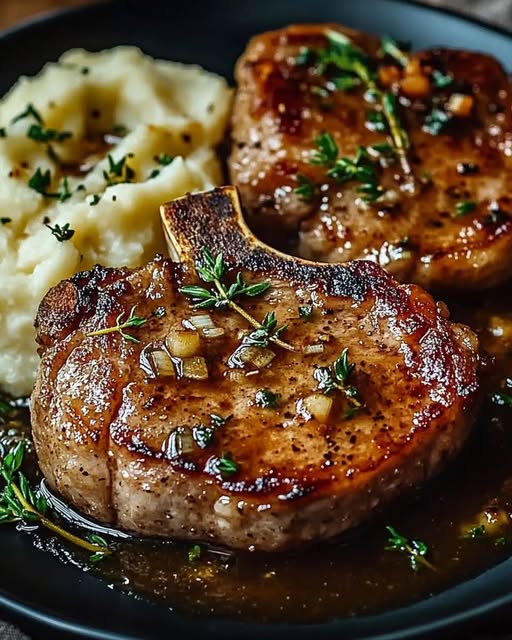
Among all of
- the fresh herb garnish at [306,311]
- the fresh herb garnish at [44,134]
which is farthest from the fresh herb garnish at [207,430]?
the fresh herb garnish at [44,134]

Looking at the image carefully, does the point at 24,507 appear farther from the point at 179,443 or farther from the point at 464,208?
the point at 464,208

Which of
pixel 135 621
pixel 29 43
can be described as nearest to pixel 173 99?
pixel 29 43

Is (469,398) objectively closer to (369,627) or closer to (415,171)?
(369,627)

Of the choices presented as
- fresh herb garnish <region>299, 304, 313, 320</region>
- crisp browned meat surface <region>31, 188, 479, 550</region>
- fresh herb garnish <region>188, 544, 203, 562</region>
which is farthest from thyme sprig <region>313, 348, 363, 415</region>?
fresh herb garnish <region>188, 544, 203, 562</region>

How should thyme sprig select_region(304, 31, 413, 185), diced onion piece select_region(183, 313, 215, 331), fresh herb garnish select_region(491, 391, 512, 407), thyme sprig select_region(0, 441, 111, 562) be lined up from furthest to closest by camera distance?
thyme sprig select_region(304, 31, 413, 185) → fresh herb garnish select_region(491, 391, 512, 407) → diced onion piece select_region(183, 313, 215, 331) → thyme sprig select_region(0, 441, 111, 562)

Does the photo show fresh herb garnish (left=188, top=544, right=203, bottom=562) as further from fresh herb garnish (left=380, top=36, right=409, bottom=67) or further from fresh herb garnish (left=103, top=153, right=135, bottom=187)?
fresh herb garnish (left=380, top=36, right=409, bottom=67)

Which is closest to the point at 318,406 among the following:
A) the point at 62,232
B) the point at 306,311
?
the point at 306,311
